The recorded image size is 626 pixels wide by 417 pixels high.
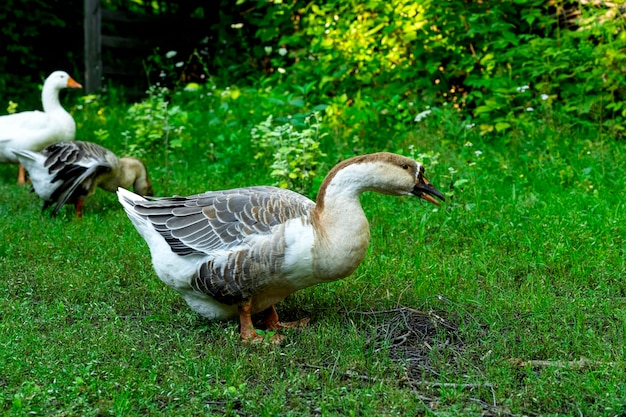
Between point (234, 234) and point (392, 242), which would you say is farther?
point (392, 242)

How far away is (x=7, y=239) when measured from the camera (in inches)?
256

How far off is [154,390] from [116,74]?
36.4ft

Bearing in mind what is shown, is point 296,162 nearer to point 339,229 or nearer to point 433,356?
point 339,229

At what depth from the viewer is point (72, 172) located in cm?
729

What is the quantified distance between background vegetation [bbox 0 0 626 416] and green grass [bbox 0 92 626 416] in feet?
0.06

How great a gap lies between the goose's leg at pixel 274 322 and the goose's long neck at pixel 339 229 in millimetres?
543

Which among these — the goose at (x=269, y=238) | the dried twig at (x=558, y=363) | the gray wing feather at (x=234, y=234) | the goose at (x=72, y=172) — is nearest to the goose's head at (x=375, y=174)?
the goose at (x=269, y=238)

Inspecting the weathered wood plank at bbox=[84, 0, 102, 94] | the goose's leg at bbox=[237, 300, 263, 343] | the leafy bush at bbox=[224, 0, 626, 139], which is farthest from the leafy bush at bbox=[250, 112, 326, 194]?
the weathered wood plank at bbox=[84, 0, 102, 94]

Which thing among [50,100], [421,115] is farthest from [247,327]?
[50,100]

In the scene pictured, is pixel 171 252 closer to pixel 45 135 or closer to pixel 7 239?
pixel 7 239

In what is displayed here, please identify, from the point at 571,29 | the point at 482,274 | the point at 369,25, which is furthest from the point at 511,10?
the point at 482,274

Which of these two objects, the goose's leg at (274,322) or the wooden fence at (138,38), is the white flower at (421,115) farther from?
the wooden fence at (138,38)

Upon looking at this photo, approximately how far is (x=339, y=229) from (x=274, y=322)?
33.3 inches

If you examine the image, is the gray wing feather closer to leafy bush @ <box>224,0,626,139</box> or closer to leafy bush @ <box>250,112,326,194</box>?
leafy bush @ <box>250,112,326,194</box>
